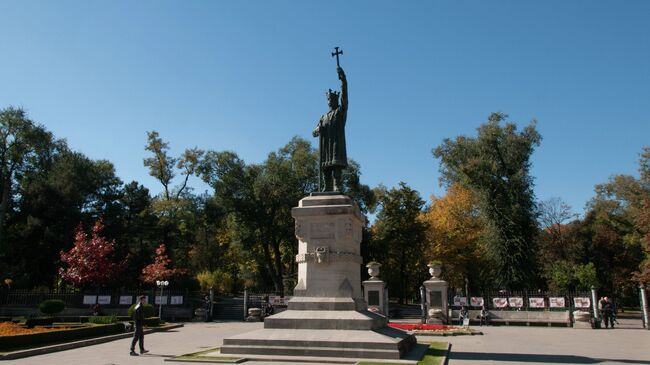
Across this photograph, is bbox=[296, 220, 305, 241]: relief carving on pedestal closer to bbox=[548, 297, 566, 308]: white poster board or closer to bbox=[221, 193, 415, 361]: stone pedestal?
bbox=[221, 193, 415, 361]: stone pedestal

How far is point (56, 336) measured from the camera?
16.0 meters

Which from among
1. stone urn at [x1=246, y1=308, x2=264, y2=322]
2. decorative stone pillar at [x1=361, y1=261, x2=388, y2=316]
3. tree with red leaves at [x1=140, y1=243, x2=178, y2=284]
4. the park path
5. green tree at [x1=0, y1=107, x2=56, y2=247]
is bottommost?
stone urn at [x1=246, y1=308, x2=264, y2=322]

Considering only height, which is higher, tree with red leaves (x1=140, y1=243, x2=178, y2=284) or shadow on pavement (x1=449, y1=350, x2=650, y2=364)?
tree with red leaves (x1=140, y1=243, x2=178, y2=284)

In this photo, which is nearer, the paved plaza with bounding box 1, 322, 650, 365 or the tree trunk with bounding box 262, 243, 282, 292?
the paved plaza with bounding box 1, 322, 650, 365

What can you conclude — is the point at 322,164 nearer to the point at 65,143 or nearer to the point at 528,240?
the point at 528,240

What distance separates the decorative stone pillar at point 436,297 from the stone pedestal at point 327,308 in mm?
16320

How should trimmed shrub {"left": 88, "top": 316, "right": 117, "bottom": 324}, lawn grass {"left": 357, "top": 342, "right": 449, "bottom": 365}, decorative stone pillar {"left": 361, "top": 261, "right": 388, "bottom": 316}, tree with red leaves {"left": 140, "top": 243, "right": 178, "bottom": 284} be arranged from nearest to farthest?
lawn grass {"left": 357, "top": 342, "right": 449, "bottom": 365}, trimmed shrub {"left": 88, "top": 316, "right": 117, "bottom": 324}, decorative stone pillar {"left": 361, "top": 261, "right": 388, "bottom": 316}, tree with red leaves {"left": 140, "top": 243, "right": 178, "bottom": 284}

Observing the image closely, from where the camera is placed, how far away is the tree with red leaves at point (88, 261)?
3434 cm

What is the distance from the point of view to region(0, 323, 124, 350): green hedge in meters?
14.0

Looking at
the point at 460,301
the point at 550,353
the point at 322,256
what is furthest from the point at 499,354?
the point at 460,301

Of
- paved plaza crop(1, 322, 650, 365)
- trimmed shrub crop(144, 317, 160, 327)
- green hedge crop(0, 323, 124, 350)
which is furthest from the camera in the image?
trimmed shrub crop(144, 317, 160, 327)

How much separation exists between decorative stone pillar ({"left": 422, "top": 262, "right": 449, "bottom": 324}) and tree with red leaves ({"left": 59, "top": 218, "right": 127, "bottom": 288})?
2348cm

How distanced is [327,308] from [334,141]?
485 centimetres

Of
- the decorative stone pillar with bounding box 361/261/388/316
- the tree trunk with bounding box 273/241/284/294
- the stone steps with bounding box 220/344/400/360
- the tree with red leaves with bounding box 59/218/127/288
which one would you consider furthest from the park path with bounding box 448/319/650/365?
the tree trunk with bounding box 273/241/284/294
